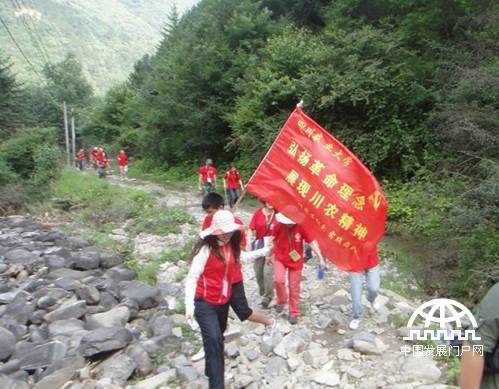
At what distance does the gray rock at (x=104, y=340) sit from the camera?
5320 mm

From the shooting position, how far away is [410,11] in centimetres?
1552

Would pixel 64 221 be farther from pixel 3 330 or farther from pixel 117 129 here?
pixel 117 129

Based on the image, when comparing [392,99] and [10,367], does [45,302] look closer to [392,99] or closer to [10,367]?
[10,367]

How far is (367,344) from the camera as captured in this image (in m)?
5.14

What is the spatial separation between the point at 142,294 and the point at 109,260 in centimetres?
249

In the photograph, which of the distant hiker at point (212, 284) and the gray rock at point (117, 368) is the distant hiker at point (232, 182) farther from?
the distant hiker at point (212, 284)

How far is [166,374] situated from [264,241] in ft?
7.07

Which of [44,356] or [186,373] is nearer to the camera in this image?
[186,373]

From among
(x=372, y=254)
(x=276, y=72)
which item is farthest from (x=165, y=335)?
(x=276, y=72)

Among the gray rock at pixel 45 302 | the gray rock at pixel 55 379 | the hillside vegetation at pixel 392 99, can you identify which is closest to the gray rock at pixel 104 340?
the gray rock at pixel 55 379

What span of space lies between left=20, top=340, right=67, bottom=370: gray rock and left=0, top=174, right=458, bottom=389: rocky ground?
0.01 meters

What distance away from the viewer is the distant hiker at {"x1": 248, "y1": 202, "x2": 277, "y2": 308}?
6168 millimetres

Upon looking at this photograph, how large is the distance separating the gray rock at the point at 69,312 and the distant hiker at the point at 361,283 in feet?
12.8

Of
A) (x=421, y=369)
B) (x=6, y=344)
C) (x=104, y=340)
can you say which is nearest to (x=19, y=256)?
(x=6, y=344)
